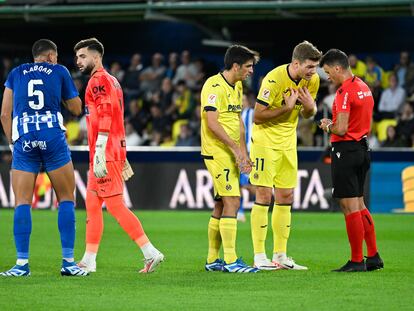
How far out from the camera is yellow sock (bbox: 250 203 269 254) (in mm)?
11328

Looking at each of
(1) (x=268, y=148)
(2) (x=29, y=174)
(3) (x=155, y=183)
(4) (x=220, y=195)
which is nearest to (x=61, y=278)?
(2) (x=29, y=174)

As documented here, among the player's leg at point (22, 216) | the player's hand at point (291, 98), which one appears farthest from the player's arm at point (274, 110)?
the player's leg at point (22, 216)

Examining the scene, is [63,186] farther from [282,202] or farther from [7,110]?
[282,202]

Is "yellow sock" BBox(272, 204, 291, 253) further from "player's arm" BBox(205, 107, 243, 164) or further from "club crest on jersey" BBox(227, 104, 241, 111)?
"club crest on jersey" BBox(227, 104, 241, 111)

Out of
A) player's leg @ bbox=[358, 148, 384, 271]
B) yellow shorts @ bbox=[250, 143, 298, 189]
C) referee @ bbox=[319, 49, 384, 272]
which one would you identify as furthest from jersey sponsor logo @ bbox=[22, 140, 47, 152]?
player's leg @ bbox=[358, 148, 384, 271]

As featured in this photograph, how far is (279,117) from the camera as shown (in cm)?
1148

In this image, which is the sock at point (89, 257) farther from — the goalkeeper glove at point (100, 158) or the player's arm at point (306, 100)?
the player's arm at point (306, 100)

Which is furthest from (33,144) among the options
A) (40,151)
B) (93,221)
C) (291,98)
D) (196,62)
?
(196,62)

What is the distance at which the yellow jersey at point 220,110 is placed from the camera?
1108 cm

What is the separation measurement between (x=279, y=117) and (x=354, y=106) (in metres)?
0.84

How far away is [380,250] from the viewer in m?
13.9

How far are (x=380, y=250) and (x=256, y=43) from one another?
15.8 m

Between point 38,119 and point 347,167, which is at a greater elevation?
point 38,119

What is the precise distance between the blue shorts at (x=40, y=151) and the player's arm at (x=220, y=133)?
1.53m
